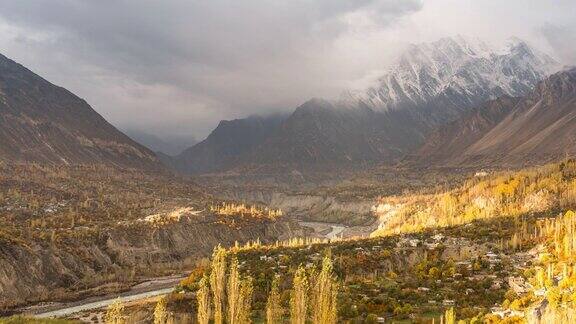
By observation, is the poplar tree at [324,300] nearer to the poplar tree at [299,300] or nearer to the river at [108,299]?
the poplar tree at [299,300]

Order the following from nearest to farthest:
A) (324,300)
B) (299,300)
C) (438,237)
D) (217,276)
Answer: (324,300)
(299,300)
(217,276)
(438,237)

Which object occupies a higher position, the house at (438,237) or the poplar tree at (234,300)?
the house at (438,237)

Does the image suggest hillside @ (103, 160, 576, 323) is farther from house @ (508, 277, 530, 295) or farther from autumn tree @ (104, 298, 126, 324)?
autumn tree @ (104, 298, 126, 324)

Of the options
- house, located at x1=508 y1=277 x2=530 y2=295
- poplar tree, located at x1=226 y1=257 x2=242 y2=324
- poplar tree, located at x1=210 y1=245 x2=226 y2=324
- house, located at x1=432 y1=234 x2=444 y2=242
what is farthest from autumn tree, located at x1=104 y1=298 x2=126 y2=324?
house, located at x1=432 y1=234 x2=444 y2=242

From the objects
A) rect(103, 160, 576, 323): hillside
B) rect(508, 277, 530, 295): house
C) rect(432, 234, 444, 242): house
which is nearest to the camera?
rect(103, 160, 576, 323): hillside

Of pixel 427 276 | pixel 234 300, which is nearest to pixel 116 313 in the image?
pixel 234 300

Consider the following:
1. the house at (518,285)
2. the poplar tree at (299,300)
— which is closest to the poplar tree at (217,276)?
the poplar tree at (299,300)

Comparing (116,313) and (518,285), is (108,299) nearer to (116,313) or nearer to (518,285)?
(116,313)

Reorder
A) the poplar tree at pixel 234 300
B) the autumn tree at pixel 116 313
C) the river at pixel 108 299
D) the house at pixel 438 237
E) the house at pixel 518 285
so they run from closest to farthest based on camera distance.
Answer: the autumn tree at pixel 116 313 < the poplar tree at pixel 234 300 < the house at pixel 518 285 < the river at pixel 108 299 < the house at pixel 438 237

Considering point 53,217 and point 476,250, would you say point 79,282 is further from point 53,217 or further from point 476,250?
point 476,250

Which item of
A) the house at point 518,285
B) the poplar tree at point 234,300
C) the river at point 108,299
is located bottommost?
the river at point 108,299

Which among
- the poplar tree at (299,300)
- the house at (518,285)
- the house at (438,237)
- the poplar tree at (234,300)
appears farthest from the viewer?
the house at (438,237)
